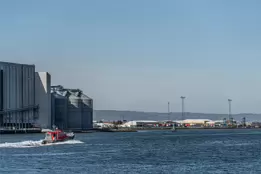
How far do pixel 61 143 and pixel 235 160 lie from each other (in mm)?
49947

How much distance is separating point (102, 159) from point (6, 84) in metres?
133

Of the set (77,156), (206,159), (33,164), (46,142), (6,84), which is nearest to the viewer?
(33,164)

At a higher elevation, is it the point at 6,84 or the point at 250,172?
the point at 6,84

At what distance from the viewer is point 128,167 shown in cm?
6162

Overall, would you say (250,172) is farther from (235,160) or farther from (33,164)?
(33,164)

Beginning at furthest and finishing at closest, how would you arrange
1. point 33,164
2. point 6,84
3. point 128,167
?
1. point 6,84
2. point 33,164
3. point 128,167

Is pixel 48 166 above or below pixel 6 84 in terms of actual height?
below

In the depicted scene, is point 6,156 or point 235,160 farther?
point 6,156

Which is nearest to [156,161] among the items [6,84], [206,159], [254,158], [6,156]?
[206,159]

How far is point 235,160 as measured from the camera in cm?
6962

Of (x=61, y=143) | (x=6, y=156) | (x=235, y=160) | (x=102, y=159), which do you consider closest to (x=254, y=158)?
(x=235, y=160)

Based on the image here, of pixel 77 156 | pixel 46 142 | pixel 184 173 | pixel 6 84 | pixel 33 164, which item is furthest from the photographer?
pixel 6 84

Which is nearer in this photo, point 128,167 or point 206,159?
point 128,167

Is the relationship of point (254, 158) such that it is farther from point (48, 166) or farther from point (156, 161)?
point (48, 166)
